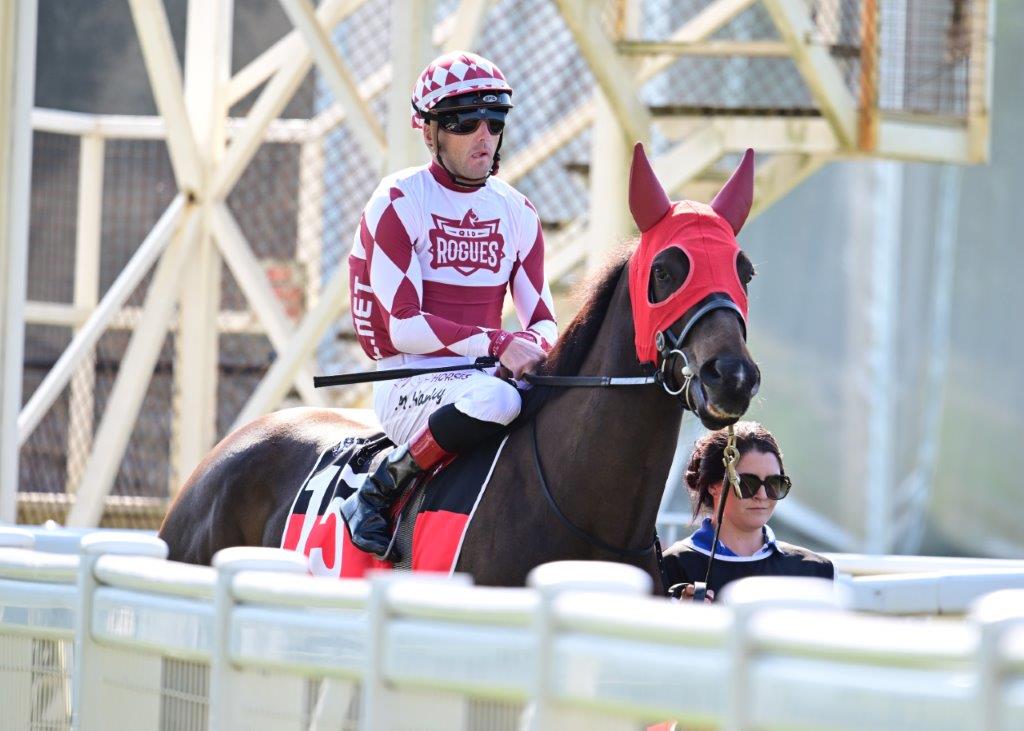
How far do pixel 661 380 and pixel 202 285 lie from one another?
18.7 ft

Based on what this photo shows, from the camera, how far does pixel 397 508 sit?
4.89m

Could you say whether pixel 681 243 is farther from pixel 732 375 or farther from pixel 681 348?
pixel 732 375

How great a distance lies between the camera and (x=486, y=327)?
5254 mm

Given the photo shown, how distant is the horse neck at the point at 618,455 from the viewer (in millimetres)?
4500

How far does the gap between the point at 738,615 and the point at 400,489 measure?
265cm

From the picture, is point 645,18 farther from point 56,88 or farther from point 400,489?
point 400,489

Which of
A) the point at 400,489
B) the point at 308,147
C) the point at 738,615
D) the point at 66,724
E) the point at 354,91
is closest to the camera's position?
the point at 738,615

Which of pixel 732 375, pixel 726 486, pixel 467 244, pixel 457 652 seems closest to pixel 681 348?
pixel 732 375

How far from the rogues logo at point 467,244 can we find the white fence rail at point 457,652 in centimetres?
143

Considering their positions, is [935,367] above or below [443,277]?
above

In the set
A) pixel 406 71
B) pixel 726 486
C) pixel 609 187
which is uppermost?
pixel 406 71

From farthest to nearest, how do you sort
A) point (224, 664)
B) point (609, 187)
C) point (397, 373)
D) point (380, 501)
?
point (609, 187), point (397, 373), point (380, 501), point (224, 664)

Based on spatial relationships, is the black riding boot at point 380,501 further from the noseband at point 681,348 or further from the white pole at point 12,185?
the white pole at point 12,185

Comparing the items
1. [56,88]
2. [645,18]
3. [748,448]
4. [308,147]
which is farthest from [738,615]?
[56,88]
